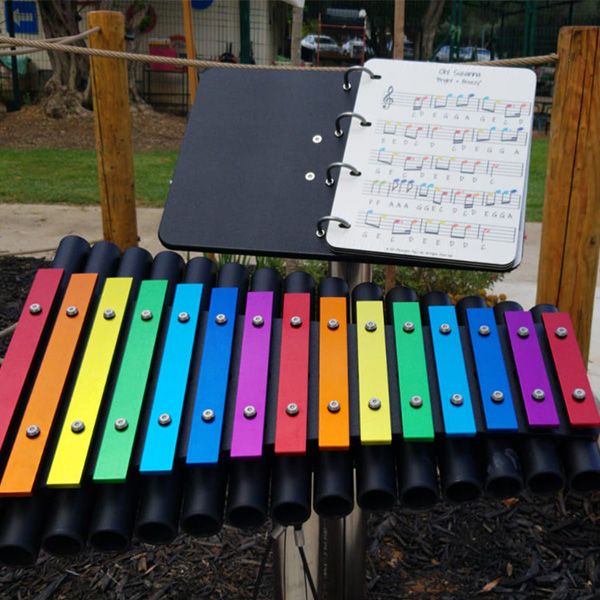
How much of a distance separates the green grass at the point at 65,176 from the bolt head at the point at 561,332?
6.01 metres

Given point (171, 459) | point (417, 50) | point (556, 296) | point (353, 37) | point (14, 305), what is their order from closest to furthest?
point (171, 459) → point (556, 296) → point (14, 305) → point (417, 50) → point (353, 37)

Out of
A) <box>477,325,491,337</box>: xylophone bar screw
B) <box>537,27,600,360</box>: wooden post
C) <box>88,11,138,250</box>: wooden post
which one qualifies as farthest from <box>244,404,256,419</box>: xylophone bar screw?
<box>88,11,138,250</box>: wooden post

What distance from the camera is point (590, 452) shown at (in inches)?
54.7

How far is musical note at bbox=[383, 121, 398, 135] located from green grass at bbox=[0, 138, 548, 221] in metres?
5.39

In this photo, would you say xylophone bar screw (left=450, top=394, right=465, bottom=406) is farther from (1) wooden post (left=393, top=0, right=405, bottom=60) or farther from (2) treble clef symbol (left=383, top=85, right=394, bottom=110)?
(1) wooden post (left=393, top=0, right=405, bottom=60)

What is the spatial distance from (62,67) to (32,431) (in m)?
11.9

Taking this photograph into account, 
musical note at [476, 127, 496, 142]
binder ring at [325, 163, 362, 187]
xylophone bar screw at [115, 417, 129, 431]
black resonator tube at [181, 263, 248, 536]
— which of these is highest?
musical note at [476, 127, 496, 142]

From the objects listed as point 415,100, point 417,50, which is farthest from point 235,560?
point 417,50

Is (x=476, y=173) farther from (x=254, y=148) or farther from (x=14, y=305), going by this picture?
(x=14, y=305)

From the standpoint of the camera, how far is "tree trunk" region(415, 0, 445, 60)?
578 inches

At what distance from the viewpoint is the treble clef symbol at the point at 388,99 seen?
1.81 meters

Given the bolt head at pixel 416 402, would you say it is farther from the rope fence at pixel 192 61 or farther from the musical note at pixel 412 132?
the rope fence at pixel 192 61

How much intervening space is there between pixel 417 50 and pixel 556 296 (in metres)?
13.2

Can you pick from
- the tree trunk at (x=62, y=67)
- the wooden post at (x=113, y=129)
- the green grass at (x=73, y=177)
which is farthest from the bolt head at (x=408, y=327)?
the tree trunk at (x=62, y=67)
